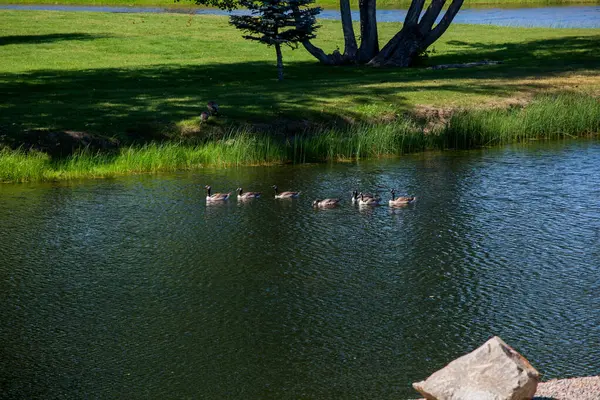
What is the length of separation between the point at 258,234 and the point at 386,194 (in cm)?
452

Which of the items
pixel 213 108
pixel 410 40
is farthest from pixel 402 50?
pixel 213 108

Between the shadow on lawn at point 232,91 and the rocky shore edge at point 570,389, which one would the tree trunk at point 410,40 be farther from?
the rocky shore edge at point 570,389

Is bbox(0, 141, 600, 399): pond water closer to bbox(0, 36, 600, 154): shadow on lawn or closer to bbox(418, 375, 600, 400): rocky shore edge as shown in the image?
bbox(418, 375, 600, 400): rocky shore edge

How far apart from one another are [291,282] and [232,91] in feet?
65.7

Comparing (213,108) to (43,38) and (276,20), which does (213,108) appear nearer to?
(276,20)

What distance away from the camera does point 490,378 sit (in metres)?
10.0

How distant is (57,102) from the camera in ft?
108

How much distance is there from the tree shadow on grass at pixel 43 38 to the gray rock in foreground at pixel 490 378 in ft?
163

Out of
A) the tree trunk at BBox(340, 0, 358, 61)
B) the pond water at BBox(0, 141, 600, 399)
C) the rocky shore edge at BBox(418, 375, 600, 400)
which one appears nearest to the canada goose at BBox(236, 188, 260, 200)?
the pond water at BBox(0, 141, 600, 399)

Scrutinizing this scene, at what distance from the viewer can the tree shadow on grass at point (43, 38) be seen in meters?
55.7

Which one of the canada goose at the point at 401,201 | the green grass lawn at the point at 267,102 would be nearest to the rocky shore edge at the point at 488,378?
the canada goose at the point at 401,201

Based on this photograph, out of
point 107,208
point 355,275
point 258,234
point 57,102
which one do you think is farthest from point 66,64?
point 355,275

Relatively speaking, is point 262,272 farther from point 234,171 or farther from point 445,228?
point 234,171

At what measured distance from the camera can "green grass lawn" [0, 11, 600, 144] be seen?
31.2m
